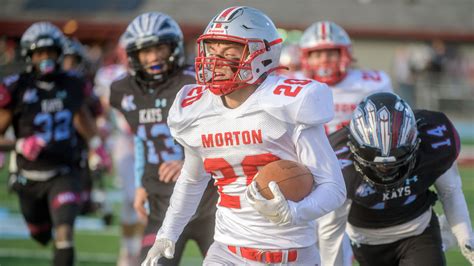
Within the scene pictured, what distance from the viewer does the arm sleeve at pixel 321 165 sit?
147 inches

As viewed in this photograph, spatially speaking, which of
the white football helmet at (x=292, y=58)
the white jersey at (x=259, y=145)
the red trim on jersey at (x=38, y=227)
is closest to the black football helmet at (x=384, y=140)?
the white jersey at (x=259, y=145)

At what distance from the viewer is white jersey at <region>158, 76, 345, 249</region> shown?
3762mm

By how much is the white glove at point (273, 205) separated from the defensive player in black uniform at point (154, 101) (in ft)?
5.81

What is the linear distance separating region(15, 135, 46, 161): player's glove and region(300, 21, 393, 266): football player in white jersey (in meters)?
2.07

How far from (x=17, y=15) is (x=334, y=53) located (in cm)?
2342

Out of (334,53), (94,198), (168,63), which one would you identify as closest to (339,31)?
(334,53)

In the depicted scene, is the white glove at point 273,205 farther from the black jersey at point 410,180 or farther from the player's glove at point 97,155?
the player's glove at point 97,155

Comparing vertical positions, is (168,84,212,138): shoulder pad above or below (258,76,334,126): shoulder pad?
below

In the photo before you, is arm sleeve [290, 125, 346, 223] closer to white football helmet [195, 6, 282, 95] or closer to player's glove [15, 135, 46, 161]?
white football helmet [195, 6, 282, 95]

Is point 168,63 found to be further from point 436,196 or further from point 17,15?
point 17,15

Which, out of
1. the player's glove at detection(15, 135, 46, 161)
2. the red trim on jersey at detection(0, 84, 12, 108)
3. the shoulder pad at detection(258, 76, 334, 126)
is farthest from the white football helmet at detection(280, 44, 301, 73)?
the shoulder pad at detection(258, 76, 334, 126)

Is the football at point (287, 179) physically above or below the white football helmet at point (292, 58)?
above

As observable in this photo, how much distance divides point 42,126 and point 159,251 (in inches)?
114

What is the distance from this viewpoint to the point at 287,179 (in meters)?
3.72
